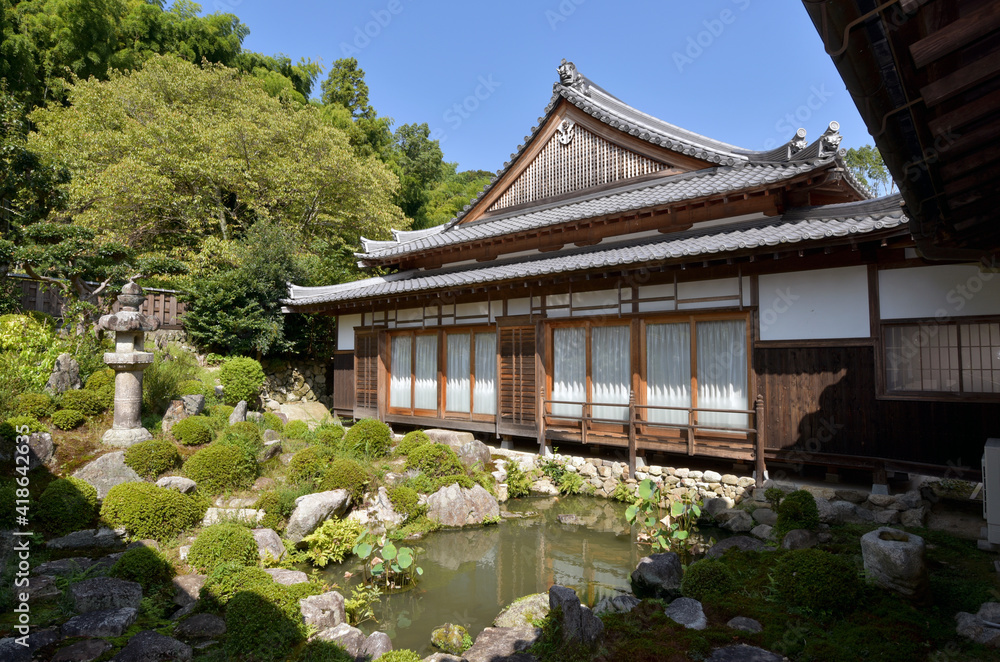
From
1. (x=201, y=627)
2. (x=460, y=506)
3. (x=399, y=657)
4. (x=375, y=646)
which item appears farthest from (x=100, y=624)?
(x=460, y=506)

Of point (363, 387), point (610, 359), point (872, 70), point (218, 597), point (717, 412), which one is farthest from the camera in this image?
point (363, 387)

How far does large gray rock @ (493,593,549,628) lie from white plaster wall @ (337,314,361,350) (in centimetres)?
1140

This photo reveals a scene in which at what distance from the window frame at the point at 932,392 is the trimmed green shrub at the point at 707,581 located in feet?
13.5

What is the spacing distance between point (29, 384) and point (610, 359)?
1111cm

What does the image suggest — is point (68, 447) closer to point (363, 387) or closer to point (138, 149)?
point (363, 387)

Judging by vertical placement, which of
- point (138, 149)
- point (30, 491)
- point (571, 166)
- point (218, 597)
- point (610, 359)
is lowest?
point (218, 597)

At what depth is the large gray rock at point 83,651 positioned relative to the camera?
14.4 feet

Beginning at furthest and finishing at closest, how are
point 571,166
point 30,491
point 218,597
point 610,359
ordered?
point 571,166, point 610,359, point 30,491, point 218,597

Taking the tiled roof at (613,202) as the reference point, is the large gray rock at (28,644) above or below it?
below

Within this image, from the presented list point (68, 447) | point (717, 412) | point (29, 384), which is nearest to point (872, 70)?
point (717, 412)

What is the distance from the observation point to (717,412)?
9.40 meters

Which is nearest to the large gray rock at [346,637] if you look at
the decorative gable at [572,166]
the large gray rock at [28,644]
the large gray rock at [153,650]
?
the large gray rock at [153,650]

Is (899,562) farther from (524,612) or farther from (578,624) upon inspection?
(524,612)

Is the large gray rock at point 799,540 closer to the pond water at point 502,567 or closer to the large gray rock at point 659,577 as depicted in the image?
the large gray rock at point 659,577
